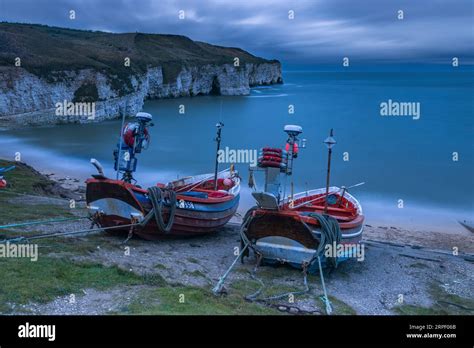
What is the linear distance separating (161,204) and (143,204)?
0.54 m

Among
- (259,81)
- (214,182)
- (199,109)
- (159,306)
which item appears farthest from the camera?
(259,81)

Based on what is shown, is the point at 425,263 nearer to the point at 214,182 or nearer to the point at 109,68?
the point at 214,182

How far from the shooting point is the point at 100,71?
2192 inches

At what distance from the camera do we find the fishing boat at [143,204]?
1388 centimetres

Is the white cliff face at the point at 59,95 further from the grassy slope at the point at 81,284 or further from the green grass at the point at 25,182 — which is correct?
the grassy slope at the point at 81,284

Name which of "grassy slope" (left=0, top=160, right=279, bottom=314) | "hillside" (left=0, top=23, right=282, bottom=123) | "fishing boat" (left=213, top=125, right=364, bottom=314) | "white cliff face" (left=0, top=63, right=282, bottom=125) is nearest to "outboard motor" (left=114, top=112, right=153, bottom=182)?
"grassy slope" (left=0, top=160, right=279, bottom=314)

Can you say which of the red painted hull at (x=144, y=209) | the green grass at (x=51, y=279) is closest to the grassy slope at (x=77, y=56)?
the red painted hull at (x=144, y=209)

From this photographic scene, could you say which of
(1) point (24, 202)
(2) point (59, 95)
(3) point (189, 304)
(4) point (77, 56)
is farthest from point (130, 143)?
(4) point (77, 56)

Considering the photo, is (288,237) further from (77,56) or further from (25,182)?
(77,56)

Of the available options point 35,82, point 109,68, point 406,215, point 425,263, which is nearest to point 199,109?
point 109,68

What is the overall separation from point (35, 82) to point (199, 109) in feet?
92.7

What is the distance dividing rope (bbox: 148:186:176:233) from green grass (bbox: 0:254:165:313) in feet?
11.1

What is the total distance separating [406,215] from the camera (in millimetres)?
21781

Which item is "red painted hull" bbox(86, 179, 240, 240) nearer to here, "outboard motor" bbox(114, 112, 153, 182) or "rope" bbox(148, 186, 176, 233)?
"rope" bbox(148, 186, 176, 233)
